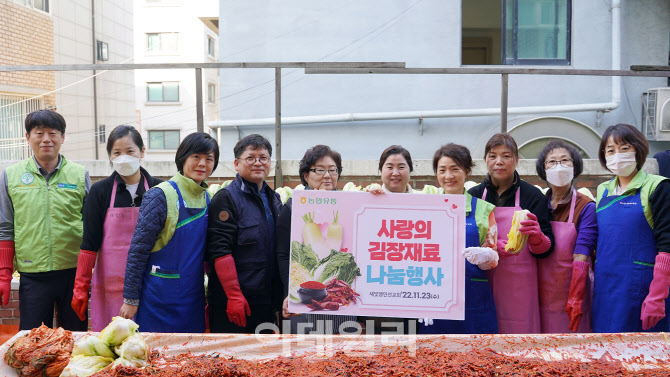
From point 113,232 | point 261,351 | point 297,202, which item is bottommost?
point 261,351

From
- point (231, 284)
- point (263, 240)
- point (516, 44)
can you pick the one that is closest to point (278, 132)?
point (263, 240)

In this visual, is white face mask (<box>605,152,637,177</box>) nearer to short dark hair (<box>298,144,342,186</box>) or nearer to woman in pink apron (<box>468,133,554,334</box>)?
woman in pink apron (<box>468,133,554,334</box>)

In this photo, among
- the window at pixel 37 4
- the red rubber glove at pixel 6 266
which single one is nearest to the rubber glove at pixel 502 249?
the red rubber glove at pixel 6 266

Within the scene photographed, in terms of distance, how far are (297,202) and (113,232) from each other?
1.23 m

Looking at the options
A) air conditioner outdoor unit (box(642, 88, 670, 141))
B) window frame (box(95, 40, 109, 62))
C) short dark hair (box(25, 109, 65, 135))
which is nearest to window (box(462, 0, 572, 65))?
air conditioner outdoor unit (box(642, 88, 670, 141))

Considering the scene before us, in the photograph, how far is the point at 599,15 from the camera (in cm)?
820

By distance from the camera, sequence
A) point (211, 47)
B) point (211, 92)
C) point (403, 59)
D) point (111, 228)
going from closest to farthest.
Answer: point (111, 228) < point (403, 59) < point (211, 92) < point (211, 47)

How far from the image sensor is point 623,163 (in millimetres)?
3129

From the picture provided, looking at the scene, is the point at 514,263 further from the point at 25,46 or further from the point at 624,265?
the point at 25,46

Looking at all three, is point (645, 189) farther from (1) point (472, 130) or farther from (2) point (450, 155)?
(1) point (472, 130)

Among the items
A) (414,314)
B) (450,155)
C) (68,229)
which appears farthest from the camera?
(68,229)

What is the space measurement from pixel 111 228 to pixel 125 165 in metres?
0.41

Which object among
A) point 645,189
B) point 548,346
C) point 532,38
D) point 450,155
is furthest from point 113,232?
point 532,38

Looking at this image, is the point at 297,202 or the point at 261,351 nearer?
the point at 261,351
